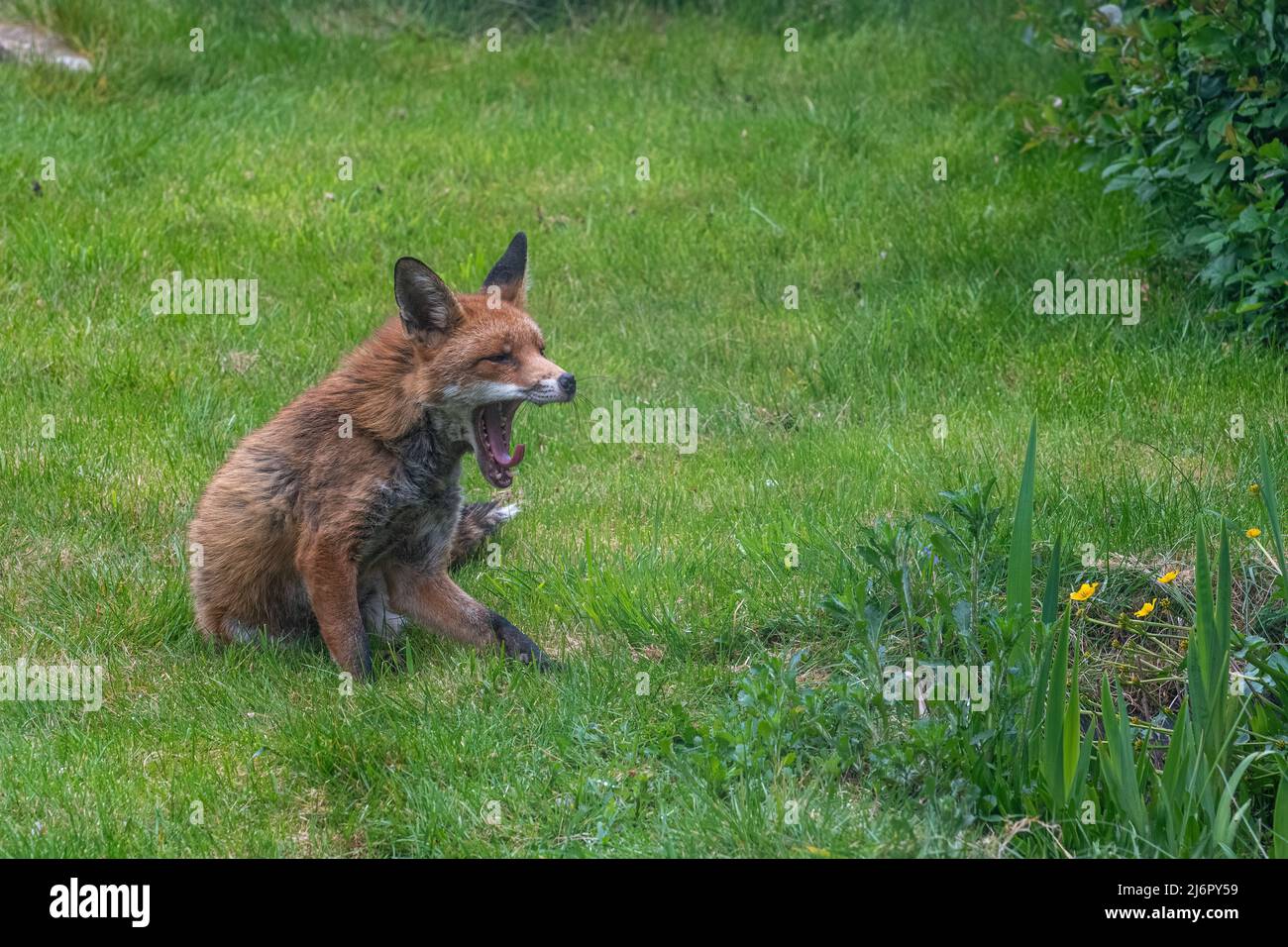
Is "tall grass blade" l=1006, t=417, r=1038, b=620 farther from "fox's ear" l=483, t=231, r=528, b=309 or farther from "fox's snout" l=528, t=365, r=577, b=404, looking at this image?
Answer: "fox's ear" l=483, t=231, r=528, b=309

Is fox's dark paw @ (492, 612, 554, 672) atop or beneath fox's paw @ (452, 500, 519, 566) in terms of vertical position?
beneath

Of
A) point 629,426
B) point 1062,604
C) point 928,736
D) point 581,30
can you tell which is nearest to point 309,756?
point 928,736

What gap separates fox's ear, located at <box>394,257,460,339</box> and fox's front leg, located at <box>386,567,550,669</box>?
1030 millimetres

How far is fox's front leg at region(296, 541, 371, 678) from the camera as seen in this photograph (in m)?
5.62

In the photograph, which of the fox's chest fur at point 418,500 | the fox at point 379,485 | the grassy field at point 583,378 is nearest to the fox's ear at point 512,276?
the fox at point 379,485

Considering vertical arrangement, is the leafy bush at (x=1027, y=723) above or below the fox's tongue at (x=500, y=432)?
below

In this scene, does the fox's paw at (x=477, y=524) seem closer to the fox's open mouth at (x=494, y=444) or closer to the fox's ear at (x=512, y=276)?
the fox's open mouth at (x=494, y=444)

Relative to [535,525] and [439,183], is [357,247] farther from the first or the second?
[535,525]

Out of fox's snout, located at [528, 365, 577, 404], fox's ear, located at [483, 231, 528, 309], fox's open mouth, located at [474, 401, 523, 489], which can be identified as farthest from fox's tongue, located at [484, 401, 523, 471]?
fox's ear, located at [483, 231, 528, 309]

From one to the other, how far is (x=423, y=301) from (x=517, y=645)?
145cm

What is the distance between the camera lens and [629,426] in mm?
8023

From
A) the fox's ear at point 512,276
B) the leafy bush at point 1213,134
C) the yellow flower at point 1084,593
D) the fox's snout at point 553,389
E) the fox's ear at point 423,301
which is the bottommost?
the yellow flower at point 1084,593

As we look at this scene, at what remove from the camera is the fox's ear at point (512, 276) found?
6.29 m

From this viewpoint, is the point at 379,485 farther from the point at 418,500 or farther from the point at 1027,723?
the point at 1027,723
